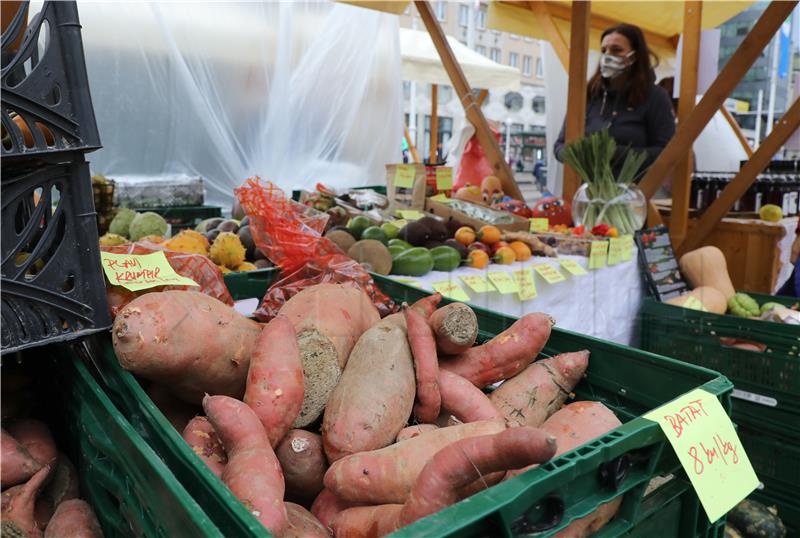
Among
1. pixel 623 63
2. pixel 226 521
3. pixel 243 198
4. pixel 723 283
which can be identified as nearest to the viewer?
pixel 226 521

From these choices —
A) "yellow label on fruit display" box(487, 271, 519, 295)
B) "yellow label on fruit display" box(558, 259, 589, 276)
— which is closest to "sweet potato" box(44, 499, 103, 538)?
"yellow label on fruit display" box(487, 271, 519, 295)

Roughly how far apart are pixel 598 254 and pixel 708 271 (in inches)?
27.4

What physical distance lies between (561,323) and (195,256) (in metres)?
1.85

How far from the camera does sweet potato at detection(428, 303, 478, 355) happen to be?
1056mm

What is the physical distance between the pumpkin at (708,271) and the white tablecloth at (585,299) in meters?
0.28

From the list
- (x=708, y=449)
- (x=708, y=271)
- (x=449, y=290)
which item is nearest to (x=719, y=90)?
(x=708, y=271)

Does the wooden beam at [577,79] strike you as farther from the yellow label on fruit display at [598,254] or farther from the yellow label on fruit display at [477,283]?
the yellow label on fruit display at [477,283]

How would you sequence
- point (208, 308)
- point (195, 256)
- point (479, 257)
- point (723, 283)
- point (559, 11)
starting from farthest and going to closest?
point (559, 11), point (723, 283), point (479, 257), point (195, 256), point (208, 308)

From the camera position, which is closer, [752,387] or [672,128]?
[752,387]

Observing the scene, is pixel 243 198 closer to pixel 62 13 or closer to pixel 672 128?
pixel 62 13

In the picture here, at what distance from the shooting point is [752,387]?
1.99 metres

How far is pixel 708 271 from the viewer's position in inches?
119

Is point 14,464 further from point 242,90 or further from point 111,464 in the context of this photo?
point 242,90

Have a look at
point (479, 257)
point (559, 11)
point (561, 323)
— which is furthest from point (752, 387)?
point (559, 11)
